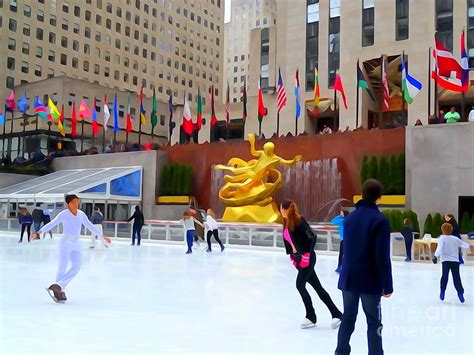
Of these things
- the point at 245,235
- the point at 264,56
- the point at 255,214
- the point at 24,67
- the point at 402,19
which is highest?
the point at 24,67

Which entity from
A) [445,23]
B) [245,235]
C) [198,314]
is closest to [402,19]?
[445,23]

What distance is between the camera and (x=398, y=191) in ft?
75.8

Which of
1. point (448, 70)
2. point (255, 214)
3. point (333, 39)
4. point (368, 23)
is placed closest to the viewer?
point (448, 70)

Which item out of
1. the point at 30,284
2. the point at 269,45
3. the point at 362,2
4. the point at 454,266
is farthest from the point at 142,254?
the point at 269,45

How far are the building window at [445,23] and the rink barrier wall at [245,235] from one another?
23.0 metres

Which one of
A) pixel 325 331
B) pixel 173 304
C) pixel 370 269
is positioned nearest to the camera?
pixel 370 269

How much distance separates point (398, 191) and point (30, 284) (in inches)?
671

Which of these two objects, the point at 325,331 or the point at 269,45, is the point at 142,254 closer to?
the point at 325,331

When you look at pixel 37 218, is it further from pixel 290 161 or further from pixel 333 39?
pixel 333 39

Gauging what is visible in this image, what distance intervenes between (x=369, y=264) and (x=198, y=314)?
3.18 m

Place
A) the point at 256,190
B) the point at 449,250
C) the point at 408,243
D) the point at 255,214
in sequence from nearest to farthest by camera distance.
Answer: the point at 449,250 < the point at 408,243 < the point at 255,214 < the point at 256,190

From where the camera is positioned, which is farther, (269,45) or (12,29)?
(12,29)

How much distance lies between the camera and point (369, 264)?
4.21m

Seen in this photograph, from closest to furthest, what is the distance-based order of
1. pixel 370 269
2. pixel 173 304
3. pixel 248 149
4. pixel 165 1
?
1. pixel 370 269
2. pixel 173 304
3. pixel 248 149
4. pixel 165 1
